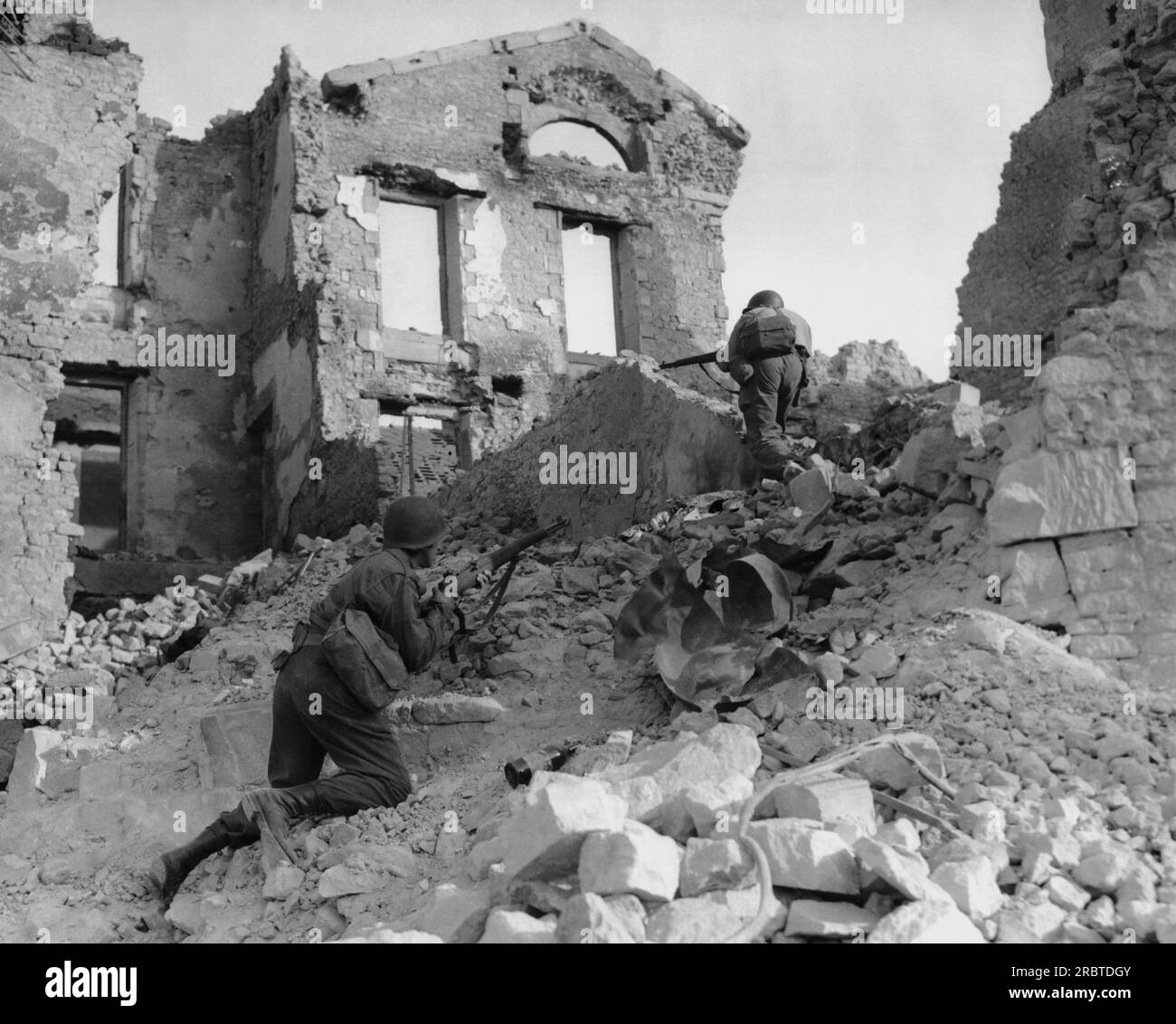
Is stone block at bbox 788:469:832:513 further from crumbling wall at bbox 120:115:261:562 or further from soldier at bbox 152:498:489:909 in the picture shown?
crumbling wall at bbox 120:115:261:562

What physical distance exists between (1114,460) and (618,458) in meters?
5.32

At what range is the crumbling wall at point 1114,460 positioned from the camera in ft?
20.5

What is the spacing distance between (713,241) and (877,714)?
47.4ft

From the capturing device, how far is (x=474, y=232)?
1808cm

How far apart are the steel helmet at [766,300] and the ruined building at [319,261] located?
4.42 metres

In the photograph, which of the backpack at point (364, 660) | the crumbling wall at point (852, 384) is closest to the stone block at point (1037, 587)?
the backpack at point (364, 660)

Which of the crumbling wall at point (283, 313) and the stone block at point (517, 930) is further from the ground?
the crumbling wall at point (283, 313)

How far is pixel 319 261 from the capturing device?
54.4ft

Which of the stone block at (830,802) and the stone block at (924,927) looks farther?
the stone block at (830,802)

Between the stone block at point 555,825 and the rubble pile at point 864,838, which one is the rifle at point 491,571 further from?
the stone block at point 555,825

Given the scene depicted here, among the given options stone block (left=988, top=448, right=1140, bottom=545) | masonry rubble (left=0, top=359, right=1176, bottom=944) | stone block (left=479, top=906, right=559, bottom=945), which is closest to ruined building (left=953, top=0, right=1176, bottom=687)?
stone block (left=988, top=448, right=1140, bottom=545)

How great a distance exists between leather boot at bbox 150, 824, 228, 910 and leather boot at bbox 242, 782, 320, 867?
17 cm

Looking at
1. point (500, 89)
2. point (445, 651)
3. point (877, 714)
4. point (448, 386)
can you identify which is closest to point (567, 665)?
point (445, 651)
